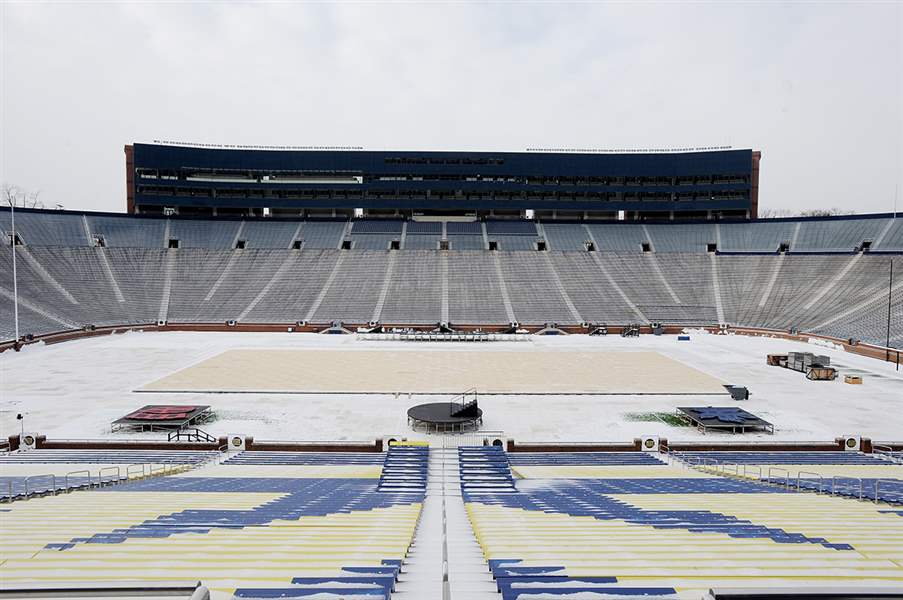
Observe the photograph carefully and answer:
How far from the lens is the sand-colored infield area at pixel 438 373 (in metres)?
29.3

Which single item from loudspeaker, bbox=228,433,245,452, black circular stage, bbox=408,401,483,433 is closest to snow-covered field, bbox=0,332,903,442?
black circular stage, bbox=408,401,483,433

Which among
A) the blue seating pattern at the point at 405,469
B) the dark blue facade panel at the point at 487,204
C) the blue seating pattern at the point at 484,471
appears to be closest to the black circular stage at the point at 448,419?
the blue seating pattern at the point at 405,469

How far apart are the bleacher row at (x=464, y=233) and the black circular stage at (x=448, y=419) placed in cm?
4629

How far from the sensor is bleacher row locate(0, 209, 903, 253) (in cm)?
6069

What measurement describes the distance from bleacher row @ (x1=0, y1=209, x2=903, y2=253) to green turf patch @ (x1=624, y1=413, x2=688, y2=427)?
44793 mm

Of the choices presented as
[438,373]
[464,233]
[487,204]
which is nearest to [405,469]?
[438,373]

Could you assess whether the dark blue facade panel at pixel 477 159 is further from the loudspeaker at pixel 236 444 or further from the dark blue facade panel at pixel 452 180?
the loudspeaker at pixel 236 444

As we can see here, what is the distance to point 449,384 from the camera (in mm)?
30391

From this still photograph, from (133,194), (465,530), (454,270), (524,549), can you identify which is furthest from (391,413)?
(133,194)

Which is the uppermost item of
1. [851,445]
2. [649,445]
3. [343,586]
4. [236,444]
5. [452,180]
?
Answer: [452,180]

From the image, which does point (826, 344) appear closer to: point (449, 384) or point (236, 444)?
point (449, 384)

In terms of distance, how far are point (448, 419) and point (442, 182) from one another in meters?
55.9

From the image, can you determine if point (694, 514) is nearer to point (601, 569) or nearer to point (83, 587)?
point (601, 569)

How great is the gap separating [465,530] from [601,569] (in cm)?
335
